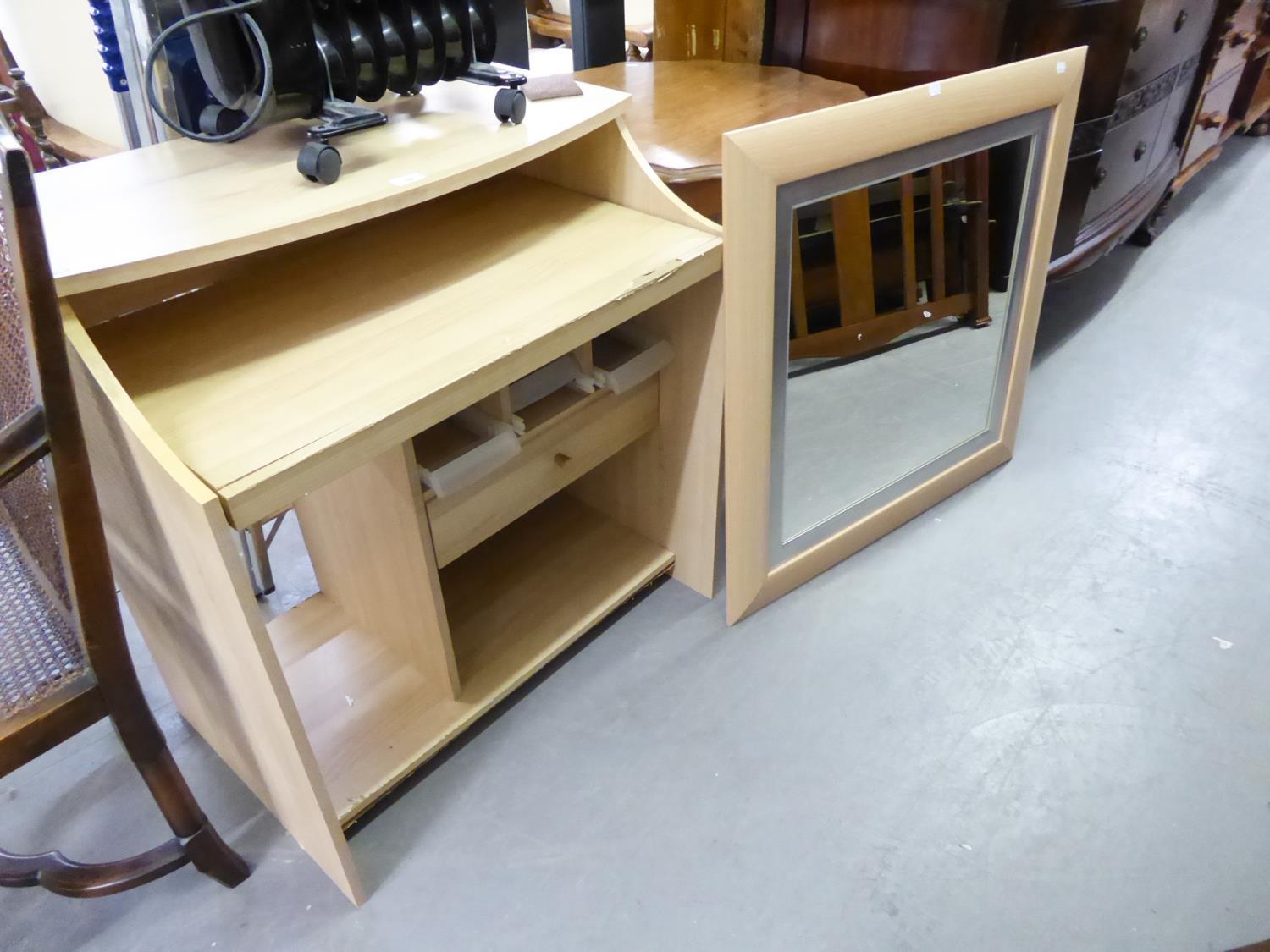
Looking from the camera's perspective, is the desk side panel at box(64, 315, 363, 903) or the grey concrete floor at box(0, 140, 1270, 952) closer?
the desk side panel at box(64, 315, 363, 903)

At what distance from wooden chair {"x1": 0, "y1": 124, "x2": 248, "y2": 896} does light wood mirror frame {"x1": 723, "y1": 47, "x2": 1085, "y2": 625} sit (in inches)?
27.0

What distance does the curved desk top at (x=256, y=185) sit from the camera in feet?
2.44

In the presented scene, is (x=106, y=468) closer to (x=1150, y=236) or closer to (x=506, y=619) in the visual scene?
(x=506, y=619)

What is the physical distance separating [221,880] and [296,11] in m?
0.96

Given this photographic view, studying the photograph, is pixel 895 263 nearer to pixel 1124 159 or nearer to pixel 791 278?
pixel 791 278

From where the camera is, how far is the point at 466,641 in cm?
124

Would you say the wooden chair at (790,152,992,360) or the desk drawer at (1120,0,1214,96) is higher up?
the desk drawer at (1120,0,1214,96)

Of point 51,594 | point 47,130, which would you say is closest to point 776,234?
point 51,594

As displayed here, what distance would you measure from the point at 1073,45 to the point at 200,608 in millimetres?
1653

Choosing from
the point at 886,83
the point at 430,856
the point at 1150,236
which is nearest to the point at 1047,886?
the point at 430,856

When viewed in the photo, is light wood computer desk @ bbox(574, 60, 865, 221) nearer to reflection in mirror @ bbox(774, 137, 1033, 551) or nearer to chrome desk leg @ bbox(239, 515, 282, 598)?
reflection in mirror @ bbox(774, 137, 1033, 551)

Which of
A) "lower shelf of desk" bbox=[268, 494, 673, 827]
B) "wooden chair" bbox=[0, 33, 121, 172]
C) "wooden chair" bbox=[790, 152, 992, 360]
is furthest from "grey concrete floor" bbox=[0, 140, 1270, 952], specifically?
"wooden chair" bbox=[0, 33, 121, 172]

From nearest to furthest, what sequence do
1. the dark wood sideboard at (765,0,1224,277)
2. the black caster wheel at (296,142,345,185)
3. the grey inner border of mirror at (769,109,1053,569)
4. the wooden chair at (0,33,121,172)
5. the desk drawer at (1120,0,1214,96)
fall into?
the black caster wheel at (296,142,345,185)
the grey inner border of mirror at (769,109,1053,569)
the dark wood sideboard at (765,0,1224,277)
the desk drawer at (1120,0,1214,96)
the wooden chair at (0,33,121,172)

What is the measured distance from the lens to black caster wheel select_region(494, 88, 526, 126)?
3.35 ft
